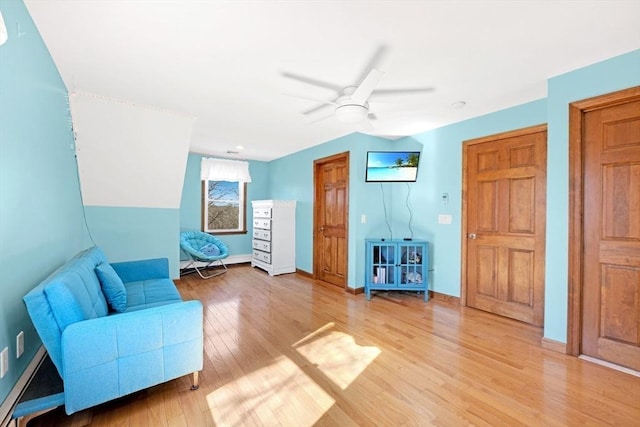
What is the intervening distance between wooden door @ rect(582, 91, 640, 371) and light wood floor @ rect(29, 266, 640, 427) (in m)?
0.25

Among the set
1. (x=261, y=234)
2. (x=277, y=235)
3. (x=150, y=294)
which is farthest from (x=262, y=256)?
Answer: (x=150, y=294)

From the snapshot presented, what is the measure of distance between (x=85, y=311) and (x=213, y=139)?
3350 millimetres

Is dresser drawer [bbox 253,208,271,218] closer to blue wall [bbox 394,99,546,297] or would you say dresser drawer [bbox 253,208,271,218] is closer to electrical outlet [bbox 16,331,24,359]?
blue wall [bbox 394,99,546,297]

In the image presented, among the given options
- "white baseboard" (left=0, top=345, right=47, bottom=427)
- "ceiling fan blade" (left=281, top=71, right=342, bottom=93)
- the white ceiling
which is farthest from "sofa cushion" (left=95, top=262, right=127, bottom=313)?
"ceiling fan blade" (left=281, top=71, right=342, bottom=93)

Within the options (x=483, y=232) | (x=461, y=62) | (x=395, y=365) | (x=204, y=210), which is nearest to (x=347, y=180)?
(x=483, y=232)

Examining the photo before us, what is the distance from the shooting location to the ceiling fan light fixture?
2324mm

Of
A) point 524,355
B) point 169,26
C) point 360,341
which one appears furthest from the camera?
point 360,341

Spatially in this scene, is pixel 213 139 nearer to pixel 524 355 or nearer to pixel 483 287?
pixel 483 287

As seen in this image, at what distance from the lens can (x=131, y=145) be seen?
10.6 ft

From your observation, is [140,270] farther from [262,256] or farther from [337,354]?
[262,256]

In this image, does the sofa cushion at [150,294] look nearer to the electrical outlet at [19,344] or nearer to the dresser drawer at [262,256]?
the electrical outlet at [19,344]

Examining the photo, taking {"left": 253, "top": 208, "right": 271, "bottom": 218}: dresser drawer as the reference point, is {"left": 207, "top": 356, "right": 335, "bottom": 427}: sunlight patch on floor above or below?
below

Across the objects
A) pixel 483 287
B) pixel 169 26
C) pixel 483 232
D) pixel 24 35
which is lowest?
pixel 483 287

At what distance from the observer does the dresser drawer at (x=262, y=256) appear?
16.8 feet
